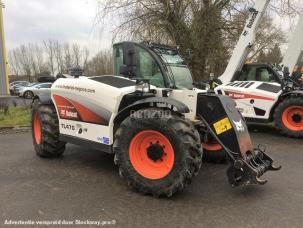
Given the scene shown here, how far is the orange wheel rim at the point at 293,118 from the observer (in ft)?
29.3

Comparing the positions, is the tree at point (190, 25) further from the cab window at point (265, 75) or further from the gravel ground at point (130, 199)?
the gravel ground at point (130, 199)

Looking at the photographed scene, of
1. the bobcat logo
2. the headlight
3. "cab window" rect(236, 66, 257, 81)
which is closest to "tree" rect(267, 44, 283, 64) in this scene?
"cab window" rect(236, 66, 257, 81)

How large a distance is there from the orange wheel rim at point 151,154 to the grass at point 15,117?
23.7ft

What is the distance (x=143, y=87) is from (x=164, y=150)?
90cm

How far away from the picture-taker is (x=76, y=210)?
166 inches

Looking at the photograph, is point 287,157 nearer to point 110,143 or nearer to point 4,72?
point 110,143

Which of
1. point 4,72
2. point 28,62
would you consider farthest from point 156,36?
point 28,62

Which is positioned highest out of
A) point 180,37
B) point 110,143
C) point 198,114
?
point 180,37

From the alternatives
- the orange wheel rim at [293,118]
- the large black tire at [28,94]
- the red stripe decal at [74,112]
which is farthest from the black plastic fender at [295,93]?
the large black tire at [28,94]

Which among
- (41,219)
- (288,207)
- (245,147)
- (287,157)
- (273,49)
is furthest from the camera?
(273,49)

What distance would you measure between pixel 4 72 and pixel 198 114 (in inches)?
498

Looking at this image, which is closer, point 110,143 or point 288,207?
point 288,207

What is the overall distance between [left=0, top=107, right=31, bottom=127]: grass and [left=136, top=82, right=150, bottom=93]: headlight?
713 centimetres

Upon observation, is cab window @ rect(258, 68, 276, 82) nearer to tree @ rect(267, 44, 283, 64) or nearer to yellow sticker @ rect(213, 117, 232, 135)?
yellow sticker @ rect(213, 117, 232, 135)
